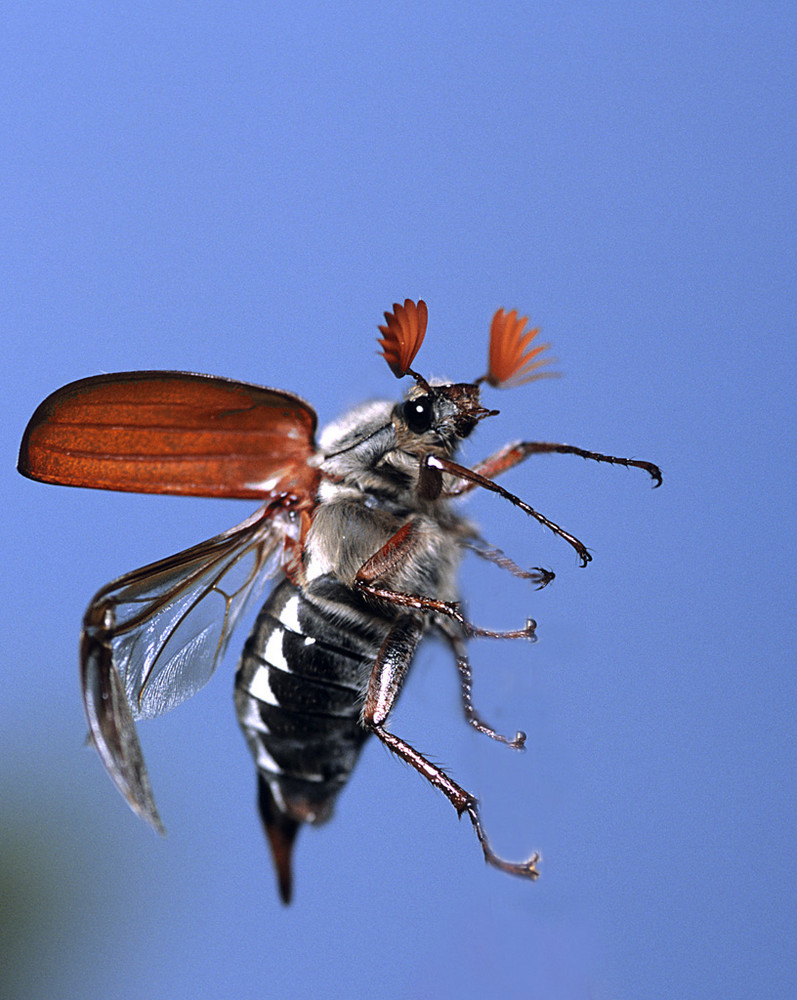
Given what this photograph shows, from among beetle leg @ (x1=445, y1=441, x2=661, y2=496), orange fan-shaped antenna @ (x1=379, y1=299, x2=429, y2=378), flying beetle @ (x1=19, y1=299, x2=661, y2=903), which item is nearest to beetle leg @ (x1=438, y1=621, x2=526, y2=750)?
flying beetle @ (x1=19, y1=299, x2=661, y2=903)

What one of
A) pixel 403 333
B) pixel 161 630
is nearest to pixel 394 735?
pixel 161 630

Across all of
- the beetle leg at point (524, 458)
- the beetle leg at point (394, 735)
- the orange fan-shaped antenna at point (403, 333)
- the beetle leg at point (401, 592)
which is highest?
the orange fan-shaped antenna at point (403, 333)

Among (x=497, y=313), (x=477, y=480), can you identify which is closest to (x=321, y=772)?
(x=477, y=480)

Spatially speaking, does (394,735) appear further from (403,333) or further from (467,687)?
(403,333)

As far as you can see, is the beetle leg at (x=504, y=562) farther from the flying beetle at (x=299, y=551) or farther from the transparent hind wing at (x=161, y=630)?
the transparent hind wing at (x=161, y=630)

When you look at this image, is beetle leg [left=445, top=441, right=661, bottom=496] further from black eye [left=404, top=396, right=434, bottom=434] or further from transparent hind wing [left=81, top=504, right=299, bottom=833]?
transparent hind wing [left=81, top=504, right=299, bottom=833]

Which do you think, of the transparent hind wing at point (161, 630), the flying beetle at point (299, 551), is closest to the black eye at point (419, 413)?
the flying beetle at point (299, 551)

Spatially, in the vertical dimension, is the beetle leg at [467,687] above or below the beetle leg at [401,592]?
below
